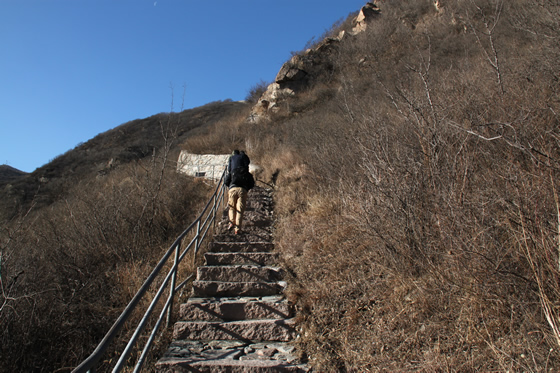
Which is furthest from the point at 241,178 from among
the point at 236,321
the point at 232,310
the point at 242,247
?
the point at 236,321

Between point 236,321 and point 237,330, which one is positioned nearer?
point 237,330

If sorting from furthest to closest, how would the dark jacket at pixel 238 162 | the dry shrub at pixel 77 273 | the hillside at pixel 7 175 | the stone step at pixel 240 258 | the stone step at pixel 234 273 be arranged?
the hillside at pixel 7 175, the dark jacket at pixel 238 162, the stone step at pixel 240 258, the stone step at pixel 234 273, the dry shrub at pixel 77 273

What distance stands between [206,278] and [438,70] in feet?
31.2

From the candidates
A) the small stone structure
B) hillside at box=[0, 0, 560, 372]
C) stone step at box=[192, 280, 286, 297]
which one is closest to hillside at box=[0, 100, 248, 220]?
the small stone structure

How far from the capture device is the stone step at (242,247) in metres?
5.81

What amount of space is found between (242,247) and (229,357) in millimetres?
2673

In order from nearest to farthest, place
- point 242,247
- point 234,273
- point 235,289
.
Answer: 1. point 235,289
2. point 234,273
3. point 242,247

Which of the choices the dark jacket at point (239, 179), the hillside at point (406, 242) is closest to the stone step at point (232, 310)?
the hillside at point (406, 242)

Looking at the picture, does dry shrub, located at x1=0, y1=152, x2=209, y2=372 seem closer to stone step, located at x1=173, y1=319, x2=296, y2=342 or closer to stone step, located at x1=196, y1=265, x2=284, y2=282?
stone step, located at x1=173, y1=319, x2=296, y2=342

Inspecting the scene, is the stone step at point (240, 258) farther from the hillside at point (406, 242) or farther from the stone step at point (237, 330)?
the stone step at point (237, 330)

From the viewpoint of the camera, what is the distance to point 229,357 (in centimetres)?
325

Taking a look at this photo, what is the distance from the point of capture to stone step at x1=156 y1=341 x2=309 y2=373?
9.82 feet

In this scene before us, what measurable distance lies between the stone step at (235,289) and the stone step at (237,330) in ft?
2.29

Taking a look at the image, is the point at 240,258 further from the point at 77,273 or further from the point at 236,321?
the point at 77,273
